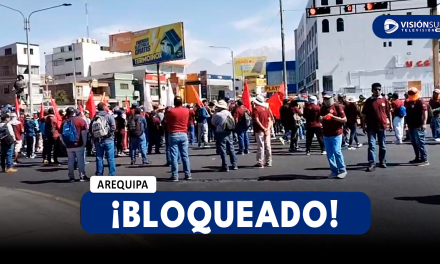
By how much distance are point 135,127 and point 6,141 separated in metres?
3.49

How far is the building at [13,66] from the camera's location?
209 ft

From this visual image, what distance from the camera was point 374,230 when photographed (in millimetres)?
6137

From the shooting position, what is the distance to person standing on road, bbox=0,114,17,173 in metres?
13.4

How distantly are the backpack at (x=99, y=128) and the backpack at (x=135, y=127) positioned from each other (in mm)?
2965

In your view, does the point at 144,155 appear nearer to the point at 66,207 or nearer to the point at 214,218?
the point at 66,207

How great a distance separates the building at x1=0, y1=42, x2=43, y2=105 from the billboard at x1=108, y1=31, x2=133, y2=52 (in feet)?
67.3

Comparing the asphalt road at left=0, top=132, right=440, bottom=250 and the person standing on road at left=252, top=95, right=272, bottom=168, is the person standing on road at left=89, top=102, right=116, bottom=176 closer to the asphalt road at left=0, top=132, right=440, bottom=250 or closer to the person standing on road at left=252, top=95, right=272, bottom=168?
the asphalt road at left=0, top=132, right=440, bottom=250

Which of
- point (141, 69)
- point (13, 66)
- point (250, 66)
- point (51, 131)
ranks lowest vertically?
point (51, 131)

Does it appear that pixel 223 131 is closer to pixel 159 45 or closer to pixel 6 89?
pixel 159 45

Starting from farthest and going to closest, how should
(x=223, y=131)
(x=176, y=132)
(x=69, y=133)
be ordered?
(x=223, y=131), (x=69, y=133), (x=176, y=132)

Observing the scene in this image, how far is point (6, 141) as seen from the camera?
1343 centimetres

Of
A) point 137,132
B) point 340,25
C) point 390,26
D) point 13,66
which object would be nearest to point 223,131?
point 137,132

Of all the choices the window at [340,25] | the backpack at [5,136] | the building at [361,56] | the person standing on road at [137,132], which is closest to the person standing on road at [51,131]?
the backpack at [5,136]

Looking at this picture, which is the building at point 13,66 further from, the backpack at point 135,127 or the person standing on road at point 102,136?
the person standing on road at point 102,136
